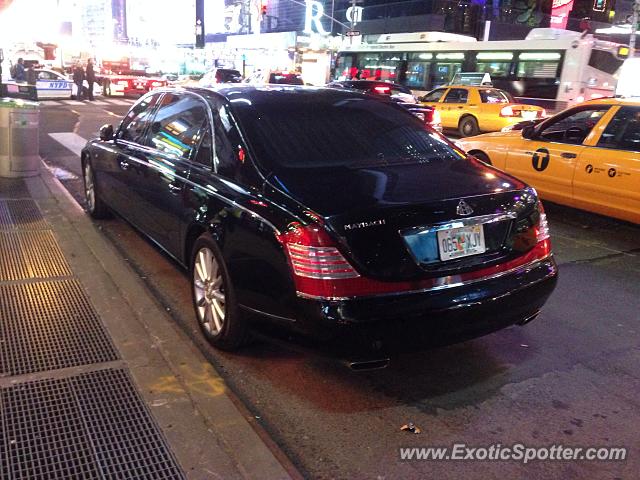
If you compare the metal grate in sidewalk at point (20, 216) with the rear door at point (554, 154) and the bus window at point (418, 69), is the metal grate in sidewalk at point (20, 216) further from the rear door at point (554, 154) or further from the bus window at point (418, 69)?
the bus window at point (418, 69)

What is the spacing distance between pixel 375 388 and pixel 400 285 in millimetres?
800

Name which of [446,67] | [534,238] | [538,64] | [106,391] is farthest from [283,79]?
[106,391]

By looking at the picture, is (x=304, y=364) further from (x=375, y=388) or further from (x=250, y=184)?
(x=250, y=184)

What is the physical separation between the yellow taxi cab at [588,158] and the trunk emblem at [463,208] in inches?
156

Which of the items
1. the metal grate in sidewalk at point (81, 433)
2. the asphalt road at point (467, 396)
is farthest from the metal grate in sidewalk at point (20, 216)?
the metal grate in sidewalk at point (81, 433)

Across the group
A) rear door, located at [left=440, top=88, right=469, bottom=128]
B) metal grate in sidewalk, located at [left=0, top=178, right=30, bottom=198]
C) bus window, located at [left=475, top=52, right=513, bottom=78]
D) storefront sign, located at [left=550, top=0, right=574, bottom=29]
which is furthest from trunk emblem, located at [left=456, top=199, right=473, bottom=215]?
storefront sign, located at [left=550, top=0, right=574, bottom=29]

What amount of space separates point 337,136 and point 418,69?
23012 millimetres

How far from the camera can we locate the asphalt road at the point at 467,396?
289 cm

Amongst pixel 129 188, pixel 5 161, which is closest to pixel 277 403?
pixel 129 188

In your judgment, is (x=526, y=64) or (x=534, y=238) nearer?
(x=534, y=238)

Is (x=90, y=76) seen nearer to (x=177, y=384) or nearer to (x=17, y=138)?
(x=17, y=138)

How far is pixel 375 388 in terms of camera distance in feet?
11.6

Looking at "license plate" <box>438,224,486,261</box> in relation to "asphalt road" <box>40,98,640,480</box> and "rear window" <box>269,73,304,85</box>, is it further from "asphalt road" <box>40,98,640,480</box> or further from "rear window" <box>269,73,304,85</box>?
→ "rear window" <box>269,73,304,85</box>

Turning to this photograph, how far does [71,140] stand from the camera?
13.8 meters
